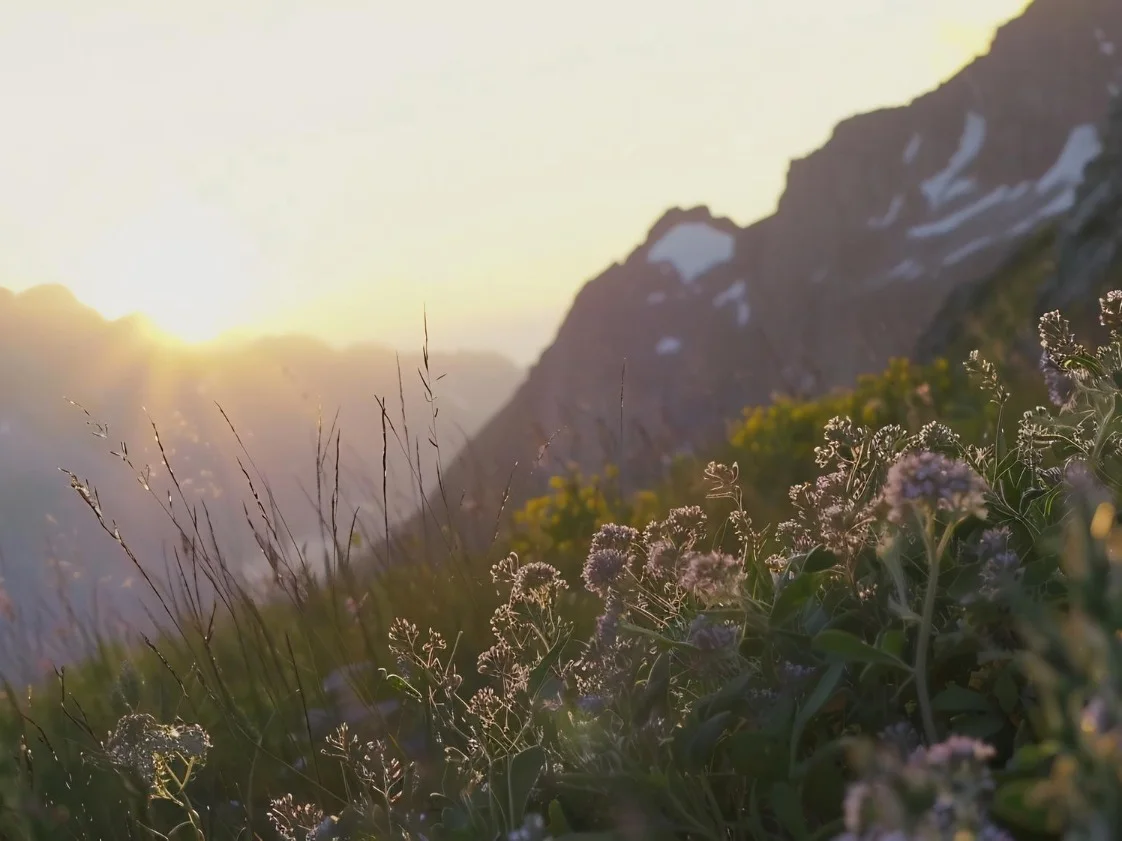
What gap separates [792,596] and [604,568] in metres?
0.37

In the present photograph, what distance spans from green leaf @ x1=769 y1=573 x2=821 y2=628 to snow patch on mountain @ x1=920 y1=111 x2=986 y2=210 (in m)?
143

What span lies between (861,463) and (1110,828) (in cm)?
119

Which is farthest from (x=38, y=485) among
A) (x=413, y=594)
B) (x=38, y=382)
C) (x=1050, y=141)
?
(x=1050, y=141)

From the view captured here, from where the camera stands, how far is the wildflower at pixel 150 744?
2.00 metres

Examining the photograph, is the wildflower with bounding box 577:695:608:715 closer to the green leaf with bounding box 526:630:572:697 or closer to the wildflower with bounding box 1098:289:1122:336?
the green leaf with bounding box 526:630:572:697

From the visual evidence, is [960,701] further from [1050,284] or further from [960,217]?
[960,217]

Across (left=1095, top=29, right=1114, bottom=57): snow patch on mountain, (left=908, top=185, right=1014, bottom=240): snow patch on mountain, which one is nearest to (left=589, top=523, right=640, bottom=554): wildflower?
(left=908, top=185, right=1014, bottom=240): snow patch on mountain

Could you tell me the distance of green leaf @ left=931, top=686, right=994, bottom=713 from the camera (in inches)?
59.4

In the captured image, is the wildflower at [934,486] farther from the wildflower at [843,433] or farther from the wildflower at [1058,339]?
the wildflower at [1058,339]

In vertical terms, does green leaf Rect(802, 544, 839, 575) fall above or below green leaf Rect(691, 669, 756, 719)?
above

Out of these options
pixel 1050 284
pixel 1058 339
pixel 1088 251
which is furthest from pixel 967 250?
pixel 1058 339

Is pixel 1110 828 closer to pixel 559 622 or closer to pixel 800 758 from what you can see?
pixel 800 758

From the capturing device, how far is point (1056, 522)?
1.90m

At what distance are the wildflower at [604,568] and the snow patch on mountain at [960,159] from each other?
143 m
